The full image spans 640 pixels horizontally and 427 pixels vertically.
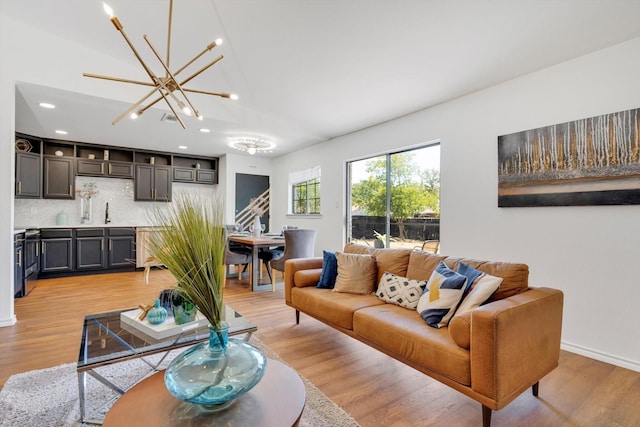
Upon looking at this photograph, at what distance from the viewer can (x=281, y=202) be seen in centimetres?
707

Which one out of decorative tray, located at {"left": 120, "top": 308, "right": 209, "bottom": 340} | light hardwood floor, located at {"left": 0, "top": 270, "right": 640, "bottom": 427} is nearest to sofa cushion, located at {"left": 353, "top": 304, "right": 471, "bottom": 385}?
light hardwood floor, located at {"left": 0, "top": 270, "right": 640, "bottom": 427}

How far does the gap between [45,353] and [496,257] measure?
4.15 meters

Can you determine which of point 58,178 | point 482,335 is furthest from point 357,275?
point 58,178

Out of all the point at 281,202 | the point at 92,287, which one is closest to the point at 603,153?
the point at 281,202

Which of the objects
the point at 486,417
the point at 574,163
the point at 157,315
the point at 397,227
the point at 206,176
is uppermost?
the point at 206,176

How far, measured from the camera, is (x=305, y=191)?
638 centimetres

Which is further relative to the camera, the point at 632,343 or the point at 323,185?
the point at 323,185

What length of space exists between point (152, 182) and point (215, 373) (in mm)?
6257

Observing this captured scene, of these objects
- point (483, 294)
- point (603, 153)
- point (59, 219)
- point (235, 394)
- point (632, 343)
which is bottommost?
point (632, 343)

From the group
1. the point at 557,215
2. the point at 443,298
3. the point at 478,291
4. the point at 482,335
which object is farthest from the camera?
the point at 557,215

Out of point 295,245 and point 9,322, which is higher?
point 295,245

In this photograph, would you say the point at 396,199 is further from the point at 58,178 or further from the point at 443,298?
the point at 58,178

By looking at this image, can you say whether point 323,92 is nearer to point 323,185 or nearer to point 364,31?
point 364,31

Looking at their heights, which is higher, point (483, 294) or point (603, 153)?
point (603, 153)
